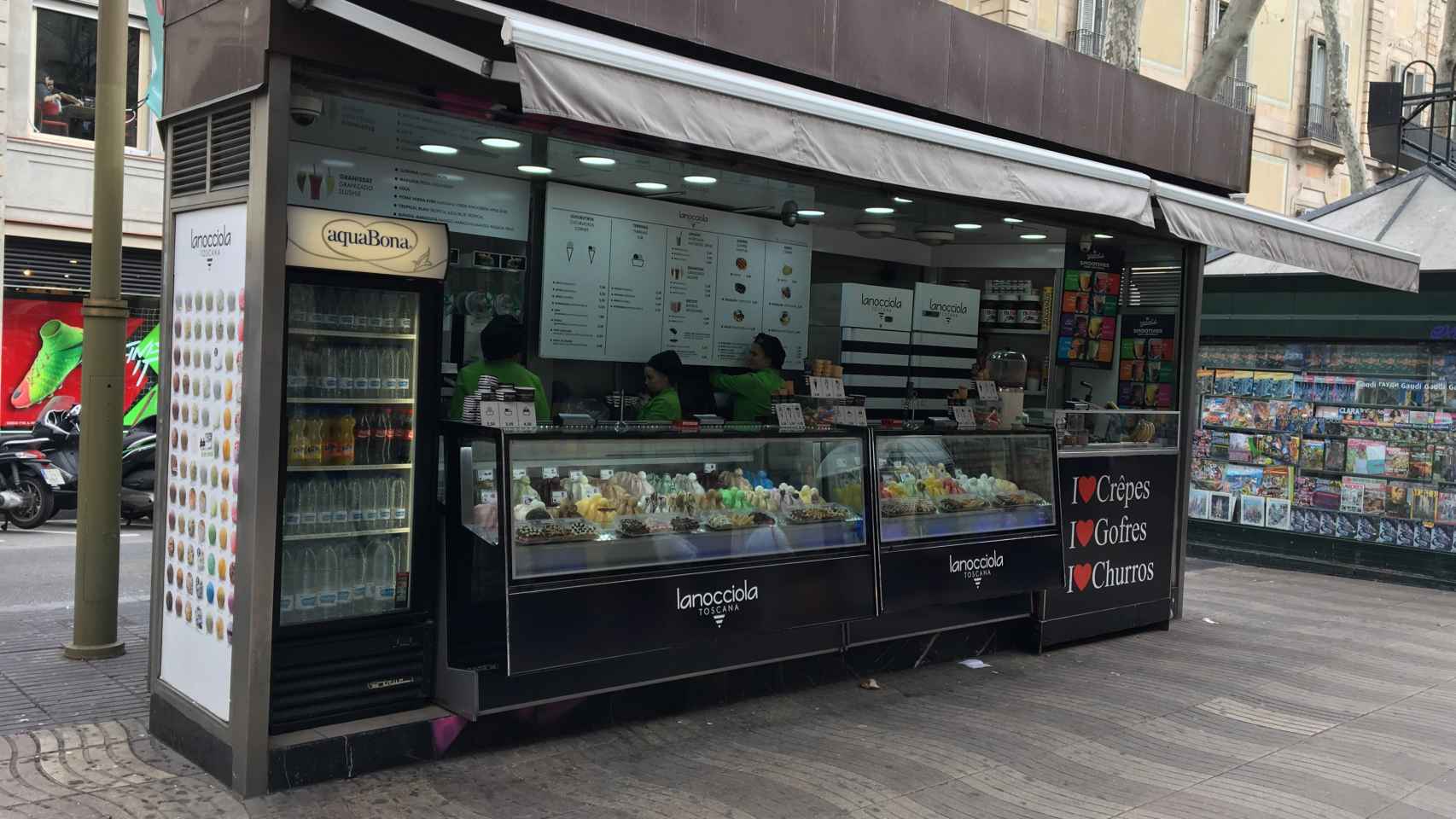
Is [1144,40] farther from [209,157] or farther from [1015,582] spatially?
[209,157]

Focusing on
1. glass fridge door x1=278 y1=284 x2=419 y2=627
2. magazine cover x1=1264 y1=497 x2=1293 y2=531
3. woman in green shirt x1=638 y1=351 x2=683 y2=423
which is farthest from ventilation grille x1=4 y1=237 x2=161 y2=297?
magazine cover x1=1264 y1=497 x2=1293 y2=531

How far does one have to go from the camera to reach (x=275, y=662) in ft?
15.2

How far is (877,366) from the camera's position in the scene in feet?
32.5

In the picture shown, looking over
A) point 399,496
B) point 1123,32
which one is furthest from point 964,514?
point 1123,32

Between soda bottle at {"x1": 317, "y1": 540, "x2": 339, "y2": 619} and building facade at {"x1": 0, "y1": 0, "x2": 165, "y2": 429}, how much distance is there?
12789 mm

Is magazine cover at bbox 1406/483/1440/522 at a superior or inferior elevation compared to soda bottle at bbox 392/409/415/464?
inferior

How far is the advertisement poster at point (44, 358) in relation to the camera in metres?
15.8

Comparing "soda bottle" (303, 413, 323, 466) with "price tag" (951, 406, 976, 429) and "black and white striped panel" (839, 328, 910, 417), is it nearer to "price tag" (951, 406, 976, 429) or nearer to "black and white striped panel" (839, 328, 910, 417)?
"price tag" (951, 406, 976, 429)

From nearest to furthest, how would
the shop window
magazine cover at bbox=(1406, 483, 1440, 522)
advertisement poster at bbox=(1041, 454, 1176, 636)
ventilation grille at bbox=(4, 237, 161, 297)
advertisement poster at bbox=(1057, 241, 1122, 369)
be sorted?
advertisement poster at bbox=(1041, 454, 1176, 636) < advertisement poster at bbox=(1057, 241, 1122, 369) < magazine cover at bbox=(1406, 483, 1440, 522) < ventilation grille at bbox=(4, 237, 161, 297) < the shop window

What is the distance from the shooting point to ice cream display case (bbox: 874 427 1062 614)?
650cm

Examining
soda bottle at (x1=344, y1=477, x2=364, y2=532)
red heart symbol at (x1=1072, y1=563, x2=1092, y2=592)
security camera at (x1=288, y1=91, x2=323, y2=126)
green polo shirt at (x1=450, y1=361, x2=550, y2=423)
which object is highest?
security camera at (x1=288, y1=91, x2=323, y2=126)

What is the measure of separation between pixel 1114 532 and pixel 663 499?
3.81 meters

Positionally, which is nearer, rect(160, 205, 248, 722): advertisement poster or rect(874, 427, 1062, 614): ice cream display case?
rect(160, 205, 248, 722): advertisement poster

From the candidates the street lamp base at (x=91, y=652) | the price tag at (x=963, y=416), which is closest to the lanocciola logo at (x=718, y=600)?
the price tag at (x=963, y=416)
